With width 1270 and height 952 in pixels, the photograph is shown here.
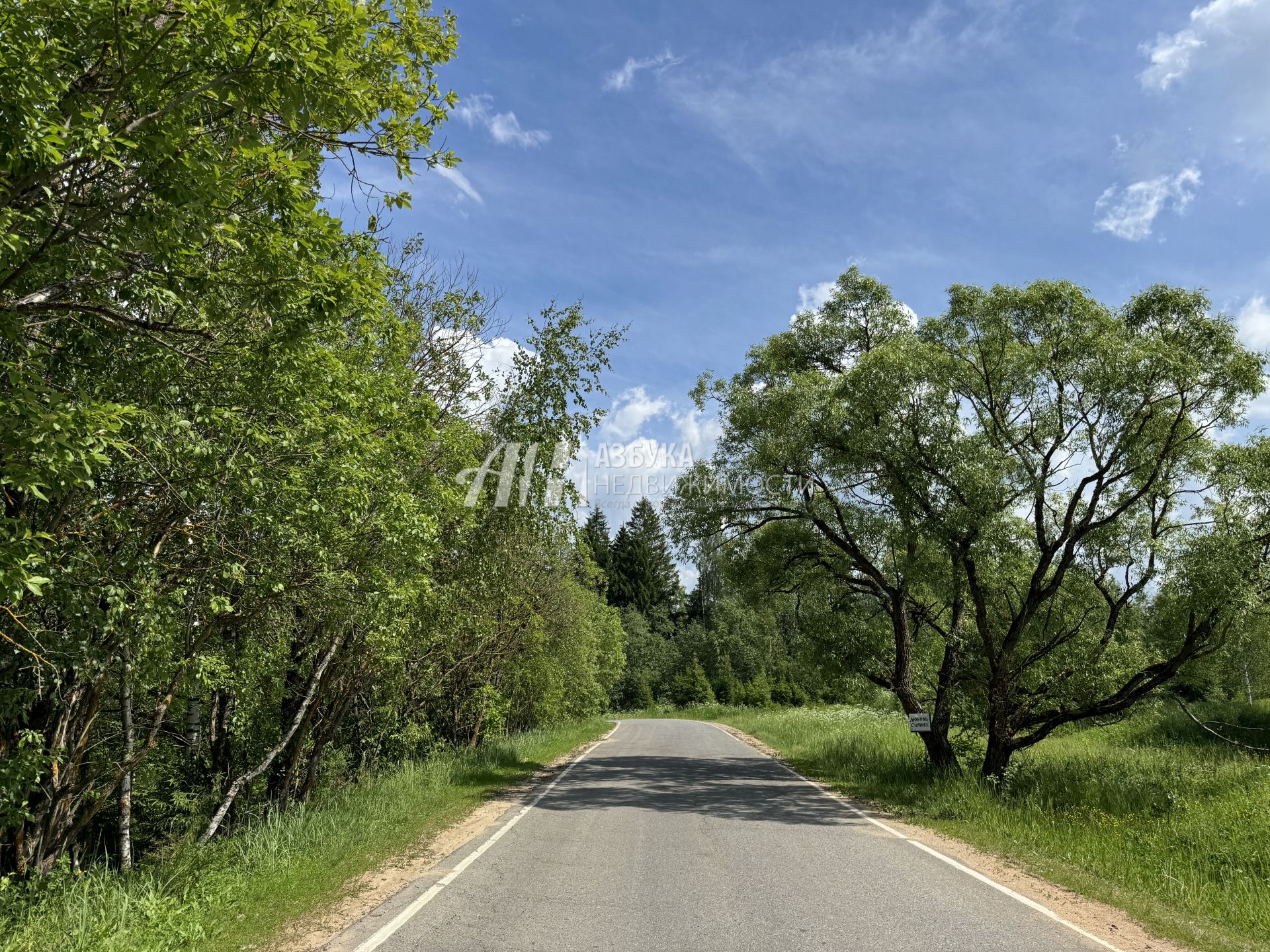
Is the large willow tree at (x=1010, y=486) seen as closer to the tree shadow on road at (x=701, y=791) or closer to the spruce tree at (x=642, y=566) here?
the tree shadow on road at (x=701, y=791)

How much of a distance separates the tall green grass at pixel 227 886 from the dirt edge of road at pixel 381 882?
0.13 metres

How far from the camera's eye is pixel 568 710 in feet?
119

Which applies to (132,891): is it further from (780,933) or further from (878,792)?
(878,792)

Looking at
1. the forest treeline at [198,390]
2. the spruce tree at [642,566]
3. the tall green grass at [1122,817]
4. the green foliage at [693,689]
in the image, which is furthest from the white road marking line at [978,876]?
the spruce tree at [642,566]

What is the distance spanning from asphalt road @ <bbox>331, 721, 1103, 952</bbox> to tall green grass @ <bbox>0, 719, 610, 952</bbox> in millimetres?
901

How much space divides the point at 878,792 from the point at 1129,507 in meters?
7.69

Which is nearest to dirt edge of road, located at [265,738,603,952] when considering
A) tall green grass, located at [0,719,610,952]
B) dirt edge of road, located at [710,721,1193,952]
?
tall green grass, located at [0,719,610,952]

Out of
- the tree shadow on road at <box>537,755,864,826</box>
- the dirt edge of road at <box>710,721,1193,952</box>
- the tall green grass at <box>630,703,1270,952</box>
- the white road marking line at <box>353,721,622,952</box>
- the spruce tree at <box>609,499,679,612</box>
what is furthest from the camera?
the spruce tree at <box>609,499,679,612</box>

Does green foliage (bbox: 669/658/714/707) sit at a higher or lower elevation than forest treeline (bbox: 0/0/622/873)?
lower

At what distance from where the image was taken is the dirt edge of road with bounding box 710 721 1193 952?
19.6 feet

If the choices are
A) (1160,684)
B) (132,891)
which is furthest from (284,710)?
(1160,684)

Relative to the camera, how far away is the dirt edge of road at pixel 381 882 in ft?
19.2

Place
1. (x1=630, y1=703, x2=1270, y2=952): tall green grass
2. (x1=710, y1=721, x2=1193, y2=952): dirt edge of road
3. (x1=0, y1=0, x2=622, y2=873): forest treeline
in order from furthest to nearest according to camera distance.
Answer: (x1=630, y1=703, x2=1270, y2=952): tall green grass < (x1=710, y1=721, x2=1193, y2=952): dirt edge of road < (x1=0, y1=0, x2=622, y2=873): forest treeline

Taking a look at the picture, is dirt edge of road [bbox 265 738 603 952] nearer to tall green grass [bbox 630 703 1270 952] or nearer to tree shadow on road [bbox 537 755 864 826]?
tree shadow on road [bbox 537 755 864 826]
